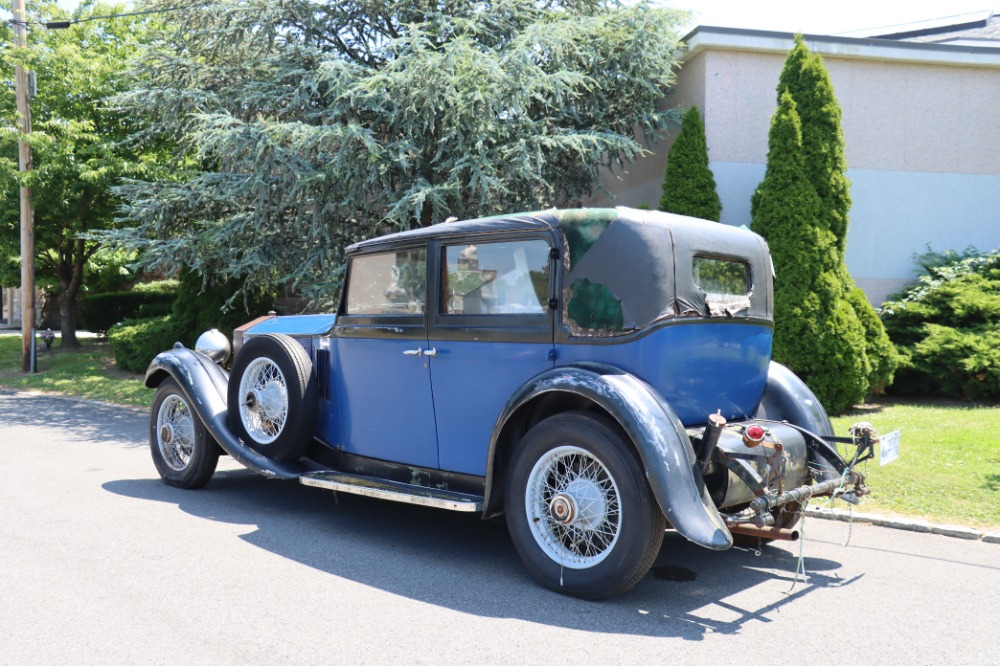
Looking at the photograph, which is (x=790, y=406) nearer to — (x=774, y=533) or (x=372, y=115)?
(x=774, y=533)

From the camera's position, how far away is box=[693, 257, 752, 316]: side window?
482cm

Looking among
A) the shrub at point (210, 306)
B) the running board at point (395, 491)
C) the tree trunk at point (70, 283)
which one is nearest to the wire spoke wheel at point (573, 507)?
the running board at point (395, 491)

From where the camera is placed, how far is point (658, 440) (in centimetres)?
401

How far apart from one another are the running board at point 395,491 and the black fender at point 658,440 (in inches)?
29.9

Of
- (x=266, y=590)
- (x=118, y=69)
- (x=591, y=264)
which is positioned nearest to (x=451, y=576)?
(x=266, y=590)

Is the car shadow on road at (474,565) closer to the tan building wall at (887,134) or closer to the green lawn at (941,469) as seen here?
the green lawn at (941,469)

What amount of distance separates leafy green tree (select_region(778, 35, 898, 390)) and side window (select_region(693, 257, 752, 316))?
572cm

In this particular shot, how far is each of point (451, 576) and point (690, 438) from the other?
5.11 feet

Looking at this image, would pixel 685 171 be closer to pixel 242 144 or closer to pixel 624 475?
pixel 242 144

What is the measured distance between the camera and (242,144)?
10727 millimetres

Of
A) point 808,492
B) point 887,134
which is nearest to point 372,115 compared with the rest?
point 887,134

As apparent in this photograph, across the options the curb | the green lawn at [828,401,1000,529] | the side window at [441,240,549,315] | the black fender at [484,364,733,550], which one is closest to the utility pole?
the side window at [441,240,549,315]

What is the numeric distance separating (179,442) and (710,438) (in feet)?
15.0

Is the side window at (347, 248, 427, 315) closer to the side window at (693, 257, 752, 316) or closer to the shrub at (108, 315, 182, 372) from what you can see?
the side window at (693, 257, 752, 316)
